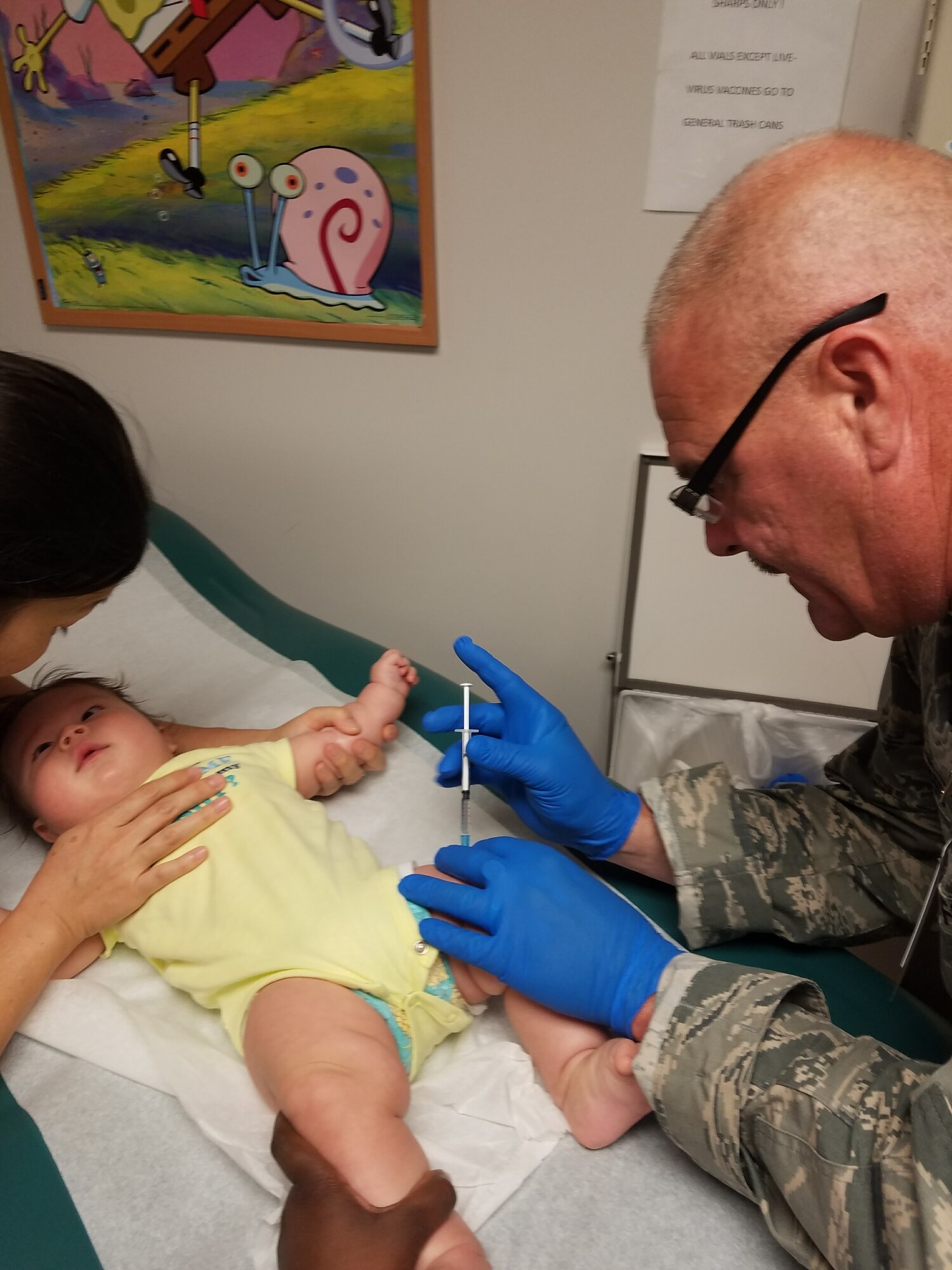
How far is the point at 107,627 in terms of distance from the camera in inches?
68.1

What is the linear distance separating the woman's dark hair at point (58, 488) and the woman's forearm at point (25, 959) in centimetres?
39

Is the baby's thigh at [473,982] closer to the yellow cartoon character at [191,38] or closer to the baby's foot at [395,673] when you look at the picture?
the baby's foot at [395,673]

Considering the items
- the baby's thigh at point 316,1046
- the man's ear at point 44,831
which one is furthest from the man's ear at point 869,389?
the man's ear at point 44,831

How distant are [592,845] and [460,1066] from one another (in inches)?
13.8

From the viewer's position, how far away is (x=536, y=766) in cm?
120

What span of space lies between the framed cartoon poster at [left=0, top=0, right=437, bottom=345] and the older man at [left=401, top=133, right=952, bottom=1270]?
3.06 ft

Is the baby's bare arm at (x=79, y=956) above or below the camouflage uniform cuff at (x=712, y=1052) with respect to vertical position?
below

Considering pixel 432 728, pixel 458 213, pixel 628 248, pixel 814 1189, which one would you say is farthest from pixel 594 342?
pixel 814 1189

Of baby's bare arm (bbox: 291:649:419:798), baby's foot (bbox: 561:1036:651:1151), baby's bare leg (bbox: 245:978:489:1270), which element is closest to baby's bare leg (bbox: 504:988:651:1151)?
baby's foot (bbox: 561:1036:651:1151)

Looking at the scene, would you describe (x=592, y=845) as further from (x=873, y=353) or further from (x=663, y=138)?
(x=663, y=138)

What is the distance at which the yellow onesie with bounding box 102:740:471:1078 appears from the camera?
1.06 metres

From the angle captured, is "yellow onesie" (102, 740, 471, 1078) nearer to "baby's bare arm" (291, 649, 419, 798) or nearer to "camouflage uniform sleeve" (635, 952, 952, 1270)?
"baby's bare arm" (291, 649, 419, 798)

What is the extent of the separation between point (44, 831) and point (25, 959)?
0.31 metres

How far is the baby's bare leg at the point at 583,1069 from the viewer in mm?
935
